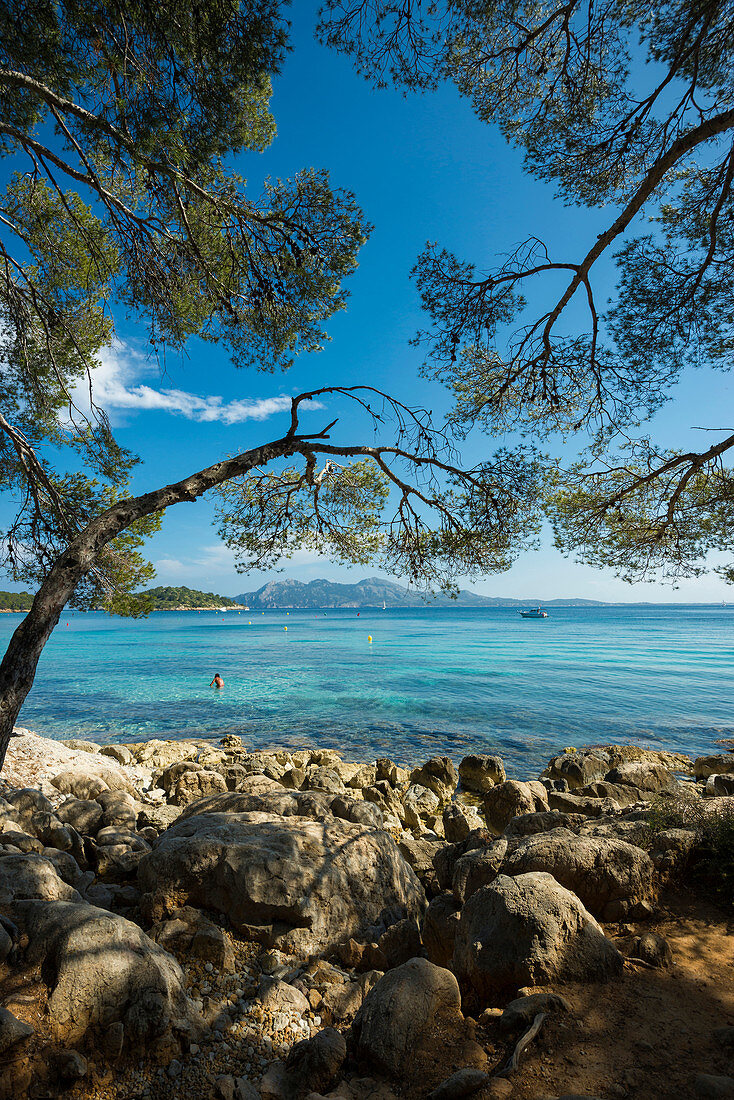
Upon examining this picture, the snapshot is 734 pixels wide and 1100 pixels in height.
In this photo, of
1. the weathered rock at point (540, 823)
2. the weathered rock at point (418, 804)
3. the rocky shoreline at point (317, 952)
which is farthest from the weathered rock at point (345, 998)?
the weathered rock at point (418, 804)

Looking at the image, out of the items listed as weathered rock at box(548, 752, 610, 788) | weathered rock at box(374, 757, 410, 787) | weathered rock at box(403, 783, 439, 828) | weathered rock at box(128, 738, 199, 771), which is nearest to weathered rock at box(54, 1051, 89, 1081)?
weathered rock at box(403, 783, 439, 828)

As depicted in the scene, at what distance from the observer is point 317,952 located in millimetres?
3691

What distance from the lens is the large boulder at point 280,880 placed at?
3.73 meters

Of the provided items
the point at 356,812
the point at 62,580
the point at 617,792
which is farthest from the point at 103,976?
the point at 617,792

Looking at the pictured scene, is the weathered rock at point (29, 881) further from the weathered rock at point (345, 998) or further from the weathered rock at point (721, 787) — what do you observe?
the weathered rock at point (721, 787)

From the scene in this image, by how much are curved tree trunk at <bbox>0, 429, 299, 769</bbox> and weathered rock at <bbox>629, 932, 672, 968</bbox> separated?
4240 mm

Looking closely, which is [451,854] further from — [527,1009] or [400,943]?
[527,1009]

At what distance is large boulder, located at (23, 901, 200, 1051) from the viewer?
237 cm

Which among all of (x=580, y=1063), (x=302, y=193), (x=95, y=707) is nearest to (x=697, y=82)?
(x=302, y=193)

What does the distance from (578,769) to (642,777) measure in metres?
1.34

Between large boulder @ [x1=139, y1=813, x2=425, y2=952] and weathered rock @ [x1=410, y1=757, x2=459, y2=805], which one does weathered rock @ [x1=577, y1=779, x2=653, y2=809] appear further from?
large boulder @ [x1=139, y1=813, x2=425, y2=952]

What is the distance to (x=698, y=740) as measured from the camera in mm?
15195

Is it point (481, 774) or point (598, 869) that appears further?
point (481, 774)

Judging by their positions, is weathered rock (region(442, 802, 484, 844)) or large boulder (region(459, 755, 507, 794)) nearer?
weathered rock (region(442, 802, 484, 844))
